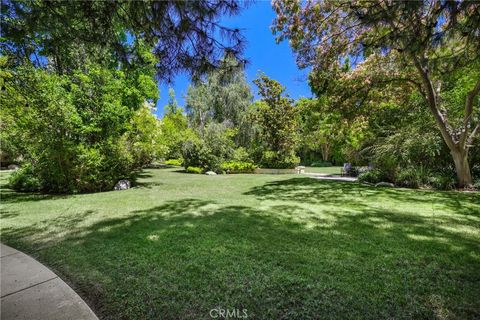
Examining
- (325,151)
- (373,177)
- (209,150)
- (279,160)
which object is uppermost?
(325,151)

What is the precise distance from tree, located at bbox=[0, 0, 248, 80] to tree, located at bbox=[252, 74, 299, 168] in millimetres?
12806

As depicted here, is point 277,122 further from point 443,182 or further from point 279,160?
point 443,182

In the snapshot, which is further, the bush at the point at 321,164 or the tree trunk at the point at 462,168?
the bush at the point at 321,164

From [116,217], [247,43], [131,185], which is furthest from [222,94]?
[247,43]

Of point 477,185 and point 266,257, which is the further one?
point 477,185

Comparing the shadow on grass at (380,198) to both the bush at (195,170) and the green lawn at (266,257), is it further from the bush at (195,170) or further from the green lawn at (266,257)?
the bush at (195,170)

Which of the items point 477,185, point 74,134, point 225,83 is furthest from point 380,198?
point 74,134

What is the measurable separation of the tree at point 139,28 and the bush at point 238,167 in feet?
40.1

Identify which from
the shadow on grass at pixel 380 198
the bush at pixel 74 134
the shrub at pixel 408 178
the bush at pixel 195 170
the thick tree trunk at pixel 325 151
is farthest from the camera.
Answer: the thick tree trunk at pixel 325 151

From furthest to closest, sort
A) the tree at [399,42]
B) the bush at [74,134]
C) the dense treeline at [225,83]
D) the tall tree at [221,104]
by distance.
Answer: the tall tree at [221,104]
the bush at [74,134]
the dense treeline at [225,83]
the tree at [399,42]

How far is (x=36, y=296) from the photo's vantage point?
2.10m

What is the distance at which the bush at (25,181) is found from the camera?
26.8 feet

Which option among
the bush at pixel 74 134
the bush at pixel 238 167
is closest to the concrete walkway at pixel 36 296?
the bush at pixel 74 134

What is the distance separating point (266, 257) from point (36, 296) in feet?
7.62
